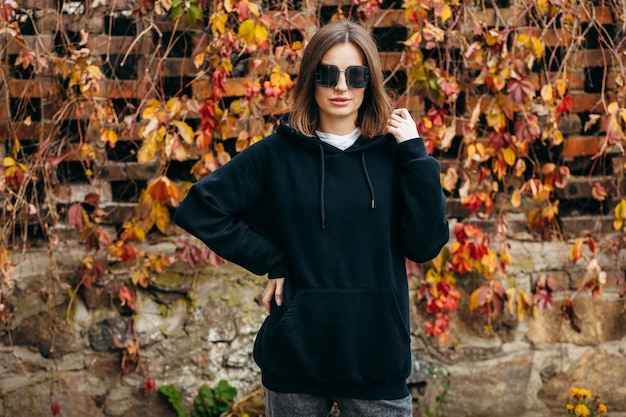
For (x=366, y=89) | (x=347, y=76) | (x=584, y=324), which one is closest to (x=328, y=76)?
(x=347, y=76)

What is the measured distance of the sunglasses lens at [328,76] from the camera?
2.29m

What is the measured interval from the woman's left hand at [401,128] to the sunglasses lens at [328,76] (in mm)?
189

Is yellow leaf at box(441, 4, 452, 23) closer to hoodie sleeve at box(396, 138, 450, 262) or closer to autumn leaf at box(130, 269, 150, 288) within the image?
hoodie sleeve at box(396, 138, 450, 262)

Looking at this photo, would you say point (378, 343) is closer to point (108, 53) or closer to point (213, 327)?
point (213, 327)

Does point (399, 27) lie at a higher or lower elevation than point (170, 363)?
higher

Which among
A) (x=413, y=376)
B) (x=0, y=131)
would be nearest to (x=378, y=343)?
(x=413, y=376)

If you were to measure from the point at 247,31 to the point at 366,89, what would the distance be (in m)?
0.88

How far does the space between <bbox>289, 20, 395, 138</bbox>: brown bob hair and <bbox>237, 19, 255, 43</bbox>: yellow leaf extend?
80cm

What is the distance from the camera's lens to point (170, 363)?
350cm

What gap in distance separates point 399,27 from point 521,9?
1.58 feet

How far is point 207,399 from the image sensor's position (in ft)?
11.4

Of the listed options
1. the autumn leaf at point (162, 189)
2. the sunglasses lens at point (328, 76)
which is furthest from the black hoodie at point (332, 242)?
the autumn leaf at point (162, 189)

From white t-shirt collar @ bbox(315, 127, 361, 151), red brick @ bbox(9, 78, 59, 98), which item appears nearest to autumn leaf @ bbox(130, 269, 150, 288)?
red brick @ bbox(9, 78, 59, 98)

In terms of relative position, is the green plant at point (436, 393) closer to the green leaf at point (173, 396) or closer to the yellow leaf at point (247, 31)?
the green leaf at point (173, 396)
